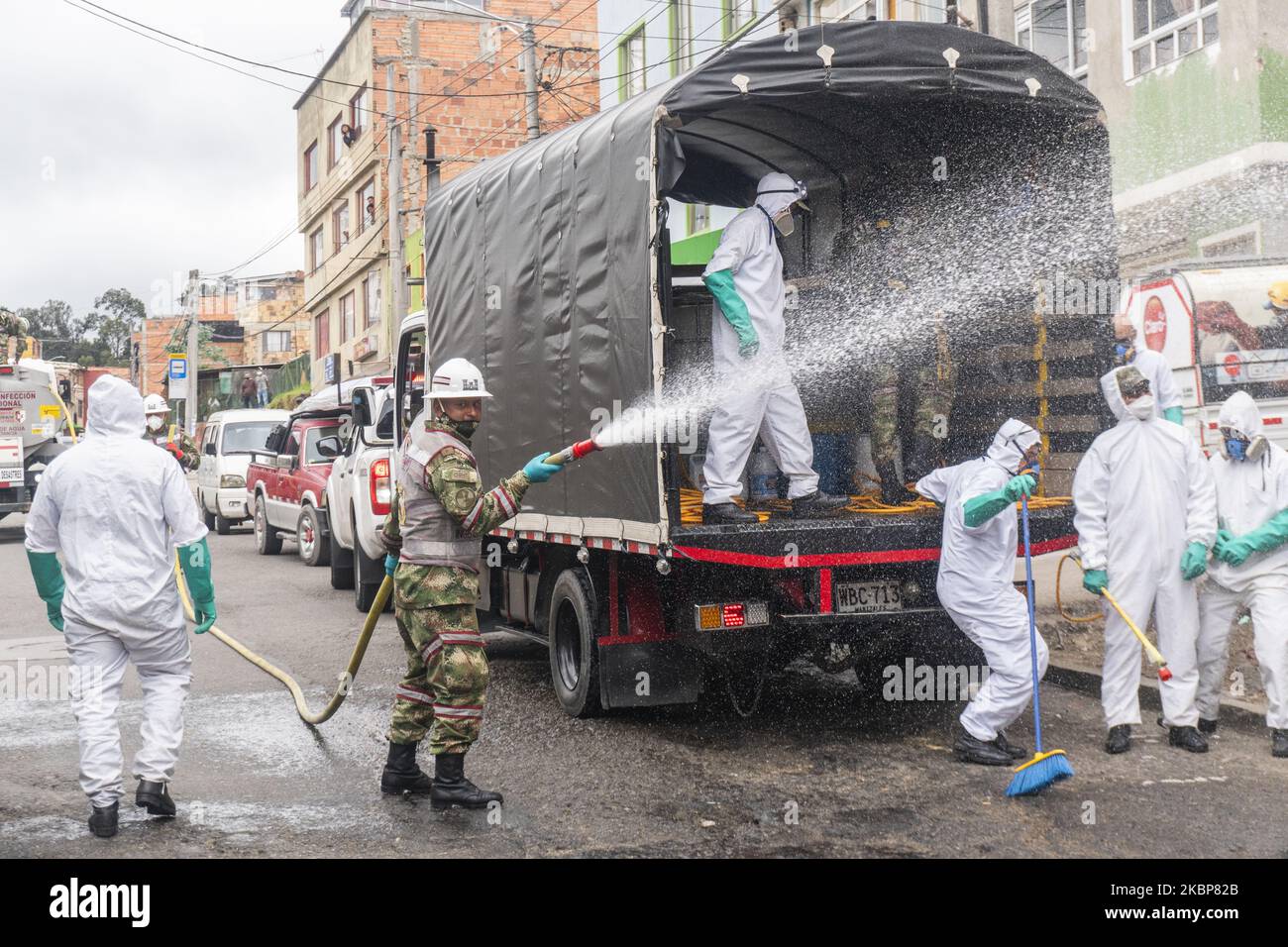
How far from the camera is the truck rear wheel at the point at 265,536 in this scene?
18.9 metres

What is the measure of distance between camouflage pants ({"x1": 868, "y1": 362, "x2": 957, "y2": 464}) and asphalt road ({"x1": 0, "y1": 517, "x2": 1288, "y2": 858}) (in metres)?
1.39

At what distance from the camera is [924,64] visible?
7.10m

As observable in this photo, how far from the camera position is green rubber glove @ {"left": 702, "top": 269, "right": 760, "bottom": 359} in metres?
7.50

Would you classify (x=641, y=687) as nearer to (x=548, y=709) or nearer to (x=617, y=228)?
(x=548, y=709)

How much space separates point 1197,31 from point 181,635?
46.0 feet

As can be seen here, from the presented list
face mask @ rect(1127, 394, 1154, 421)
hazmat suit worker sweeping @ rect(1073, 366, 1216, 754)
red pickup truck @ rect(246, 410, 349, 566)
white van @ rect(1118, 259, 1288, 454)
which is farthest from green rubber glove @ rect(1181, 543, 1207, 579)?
red pickup truck @ rect(246, 410, 349, 566)

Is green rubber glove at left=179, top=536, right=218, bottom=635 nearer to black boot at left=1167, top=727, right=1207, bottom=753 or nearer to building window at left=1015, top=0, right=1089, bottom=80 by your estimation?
black boot at left=1167, top=727, right=1207, bottom=753

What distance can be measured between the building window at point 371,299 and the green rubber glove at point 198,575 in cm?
3109

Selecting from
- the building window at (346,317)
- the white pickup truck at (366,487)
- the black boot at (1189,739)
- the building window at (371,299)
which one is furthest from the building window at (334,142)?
the black boot at (1189,739)

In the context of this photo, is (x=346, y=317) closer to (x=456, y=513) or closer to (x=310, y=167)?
(x=310, y=167)

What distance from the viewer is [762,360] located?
25.0 feet

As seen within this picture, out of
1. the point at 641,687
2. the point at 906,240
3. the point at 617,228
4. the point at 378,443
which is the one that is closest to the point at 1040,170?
the point at 906,240

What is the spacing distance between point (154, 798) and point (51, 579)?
1067 millimetres
